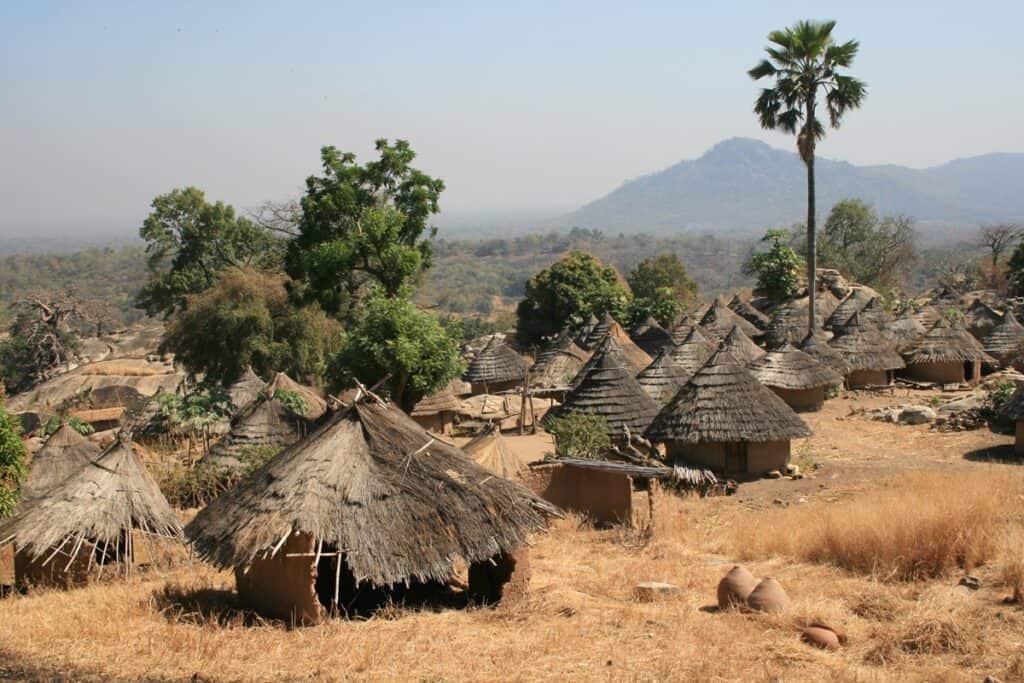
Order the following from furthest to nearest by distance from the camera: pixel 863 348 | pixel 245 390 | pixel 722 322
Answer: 1. pixel 722 322
2. pixel 863 348
3. pixel 245 390

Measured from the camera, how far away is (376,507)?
424 inches

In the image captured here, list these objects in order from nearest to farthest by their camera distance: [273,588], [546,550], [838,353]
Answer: [273,588]
[546,550]
[838,353]

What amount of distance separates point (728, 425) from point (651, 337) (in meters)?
16.3

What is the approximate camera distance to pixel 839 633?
9.73m

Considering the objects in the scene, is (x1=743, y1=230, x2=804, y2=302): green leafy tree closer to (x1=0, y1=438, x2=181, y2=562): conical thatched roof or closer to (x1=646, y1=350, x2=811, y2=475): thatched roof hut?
(x1=646, y1=350, x2=811, y2=475): thatched roof hut

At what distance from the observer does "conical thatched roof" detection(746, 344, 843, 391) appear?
26125 millimetres

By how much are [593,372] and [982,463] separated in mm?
8051

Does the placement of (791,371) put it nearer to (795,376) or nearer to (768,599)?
(795,376)

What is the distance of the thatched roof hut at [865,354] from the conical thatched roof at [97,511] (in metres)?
21.7

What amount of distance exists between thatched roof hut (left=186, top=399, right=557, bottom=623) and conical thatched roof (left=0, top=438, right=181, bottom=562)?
2.48 metres

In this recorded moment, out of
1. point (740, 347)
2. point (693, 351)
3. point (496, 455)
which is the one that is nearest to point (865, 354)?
point (740, 347)

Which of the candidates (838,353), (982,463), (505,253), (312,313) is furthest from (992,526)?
(505,253)

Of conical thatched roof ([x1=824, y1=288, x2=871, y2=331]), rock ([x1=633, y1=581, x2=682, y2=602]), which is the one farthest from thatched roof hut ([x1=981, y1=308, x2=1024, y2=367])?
rock ([x1=633, y1=581, x2=682, y2=602])

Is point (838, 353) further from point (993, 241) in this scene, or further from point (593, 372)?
point (993, 241)
